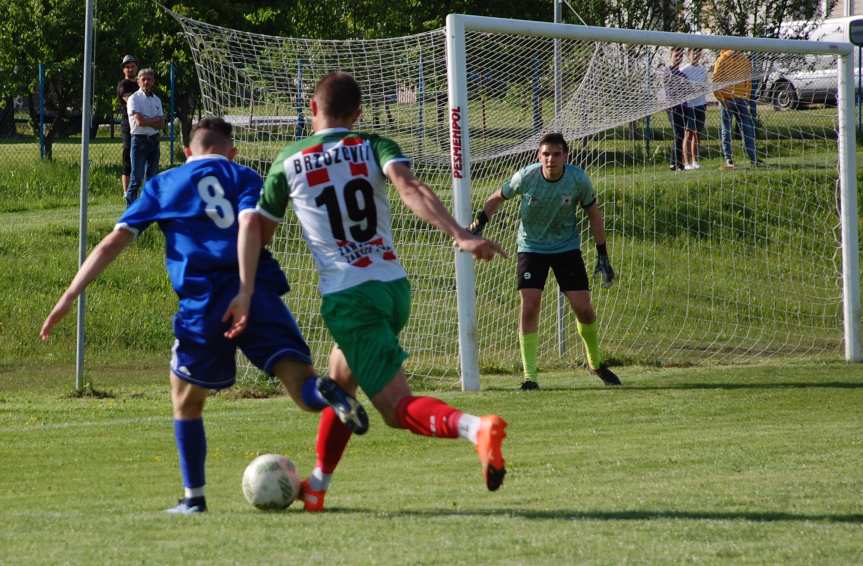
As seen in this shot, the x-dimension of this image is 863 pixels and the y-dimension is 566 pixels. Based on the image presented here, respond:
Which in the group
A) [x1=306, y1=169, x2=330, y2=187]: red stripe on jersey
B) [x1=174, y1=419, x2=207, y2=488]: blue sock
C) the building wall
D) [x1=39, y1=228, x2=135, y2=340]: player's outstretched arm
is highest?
the building wall

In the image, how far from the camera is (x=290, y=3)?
3117 cm

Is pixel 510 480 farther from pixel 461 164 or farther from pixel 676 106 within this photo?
pixel 676 106

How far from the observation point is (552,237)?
1184cm

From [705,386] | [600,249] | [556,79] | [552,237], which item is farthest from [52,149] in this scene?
[705,386]

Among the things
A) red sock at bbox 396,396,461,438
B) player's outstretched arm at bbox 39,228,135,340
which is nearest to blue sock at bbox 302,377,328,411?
red sock at bbox 396,396,461,438

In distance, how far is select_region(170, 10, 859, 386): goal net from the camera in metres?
13.3

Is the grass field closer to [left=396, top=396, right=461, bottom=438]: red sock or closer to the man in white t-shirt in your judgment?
the man in white t-shirt

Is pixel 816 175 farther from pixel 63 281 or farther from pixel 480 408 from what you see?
pixel 63 281

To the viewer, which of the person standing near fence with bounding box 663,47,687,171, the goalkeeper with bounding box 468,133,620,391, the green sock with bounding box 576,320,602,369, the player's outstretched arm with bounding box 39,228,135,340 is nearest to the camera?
the player's outstretched arm with bounding box 39,228,135,340

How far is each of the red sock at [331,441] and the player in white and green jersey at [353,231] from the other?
1.50 ft

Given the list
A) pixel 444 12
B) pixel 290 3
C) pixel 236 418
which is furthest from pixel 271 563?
pixel 290 3

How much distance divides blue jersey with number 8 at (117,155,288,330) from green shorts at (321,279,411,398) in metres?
0.54

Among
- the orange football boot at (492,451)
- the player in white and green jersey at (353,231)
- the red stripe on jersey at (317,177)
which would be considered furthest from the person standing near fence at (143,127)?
the orange football boot at (492,451)

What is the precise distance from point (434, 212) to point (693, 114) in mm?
10856
